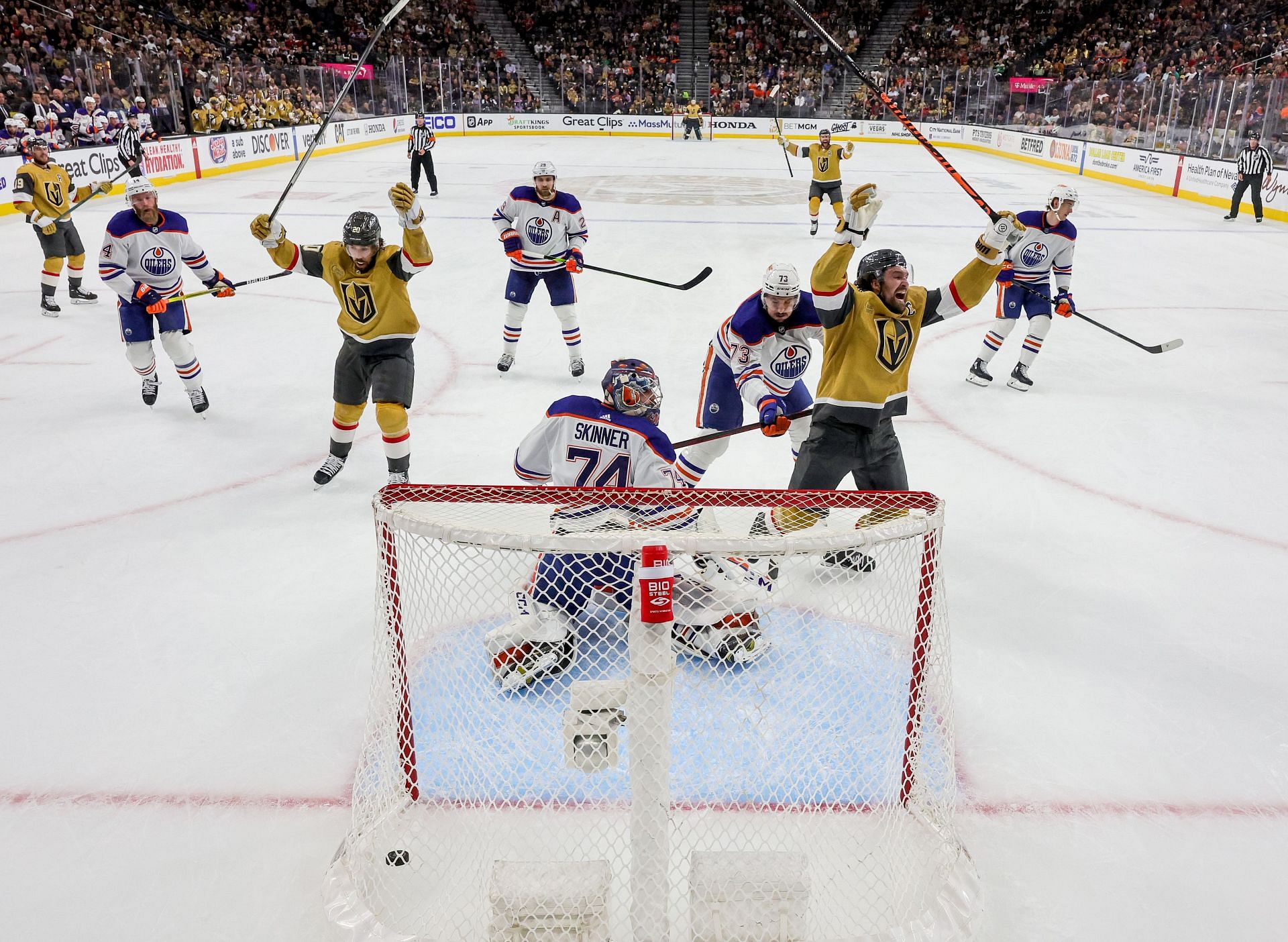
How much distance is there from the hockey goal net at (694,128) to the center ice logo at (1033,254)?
19292mm

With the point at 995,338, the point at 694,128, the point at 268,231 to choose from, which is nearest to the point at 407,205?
the point at 268,231

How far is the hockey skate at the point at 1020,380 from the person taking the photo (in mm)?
5719

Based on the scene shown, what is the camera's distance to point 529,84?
1029 inches

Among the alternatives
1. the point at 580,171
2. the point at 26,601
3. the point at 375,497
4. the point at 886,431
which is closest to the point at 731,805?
the point at 375,497

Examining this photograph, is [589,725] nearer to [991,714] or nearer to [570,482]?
[570,482]

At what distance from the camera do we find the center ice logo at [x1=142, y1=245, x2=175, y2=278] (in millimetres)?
4938

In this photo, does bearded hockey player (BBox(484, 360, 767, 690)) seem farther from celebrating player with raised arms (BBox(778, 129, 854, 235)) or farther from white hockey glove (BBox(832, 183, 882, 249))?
celebrating player with raised arms (BBox(778, 129, 854, 235))

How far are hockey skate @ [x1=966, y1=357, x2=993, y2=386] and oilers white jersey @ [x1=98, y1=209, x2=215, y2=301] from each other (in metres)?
4.64

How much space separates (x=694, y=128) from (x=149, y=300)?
801 inches

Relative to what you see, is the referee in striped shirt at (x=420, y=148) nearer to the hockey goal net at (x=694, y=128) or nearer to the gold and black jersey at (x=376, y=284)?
the gold and black jersey at (x=376, y=284)

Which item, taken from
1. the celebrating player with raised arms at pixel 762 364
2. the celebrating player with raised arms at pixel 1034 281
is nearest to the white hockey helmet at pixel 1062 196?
the celebrating player with raised arms at pixel 1034 281

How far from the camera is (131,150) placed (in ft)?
40.1

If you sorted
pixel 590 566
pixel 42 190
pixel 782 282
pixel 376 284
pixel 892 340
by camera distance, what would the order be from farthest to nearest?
1. pixel 42 190
2. pixel 376 284
3. pixel 782 282
4. pixel 892 340
5. pixel 590 566

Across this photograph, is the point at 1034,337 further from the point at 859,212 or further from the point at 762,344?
the point at 859,212
